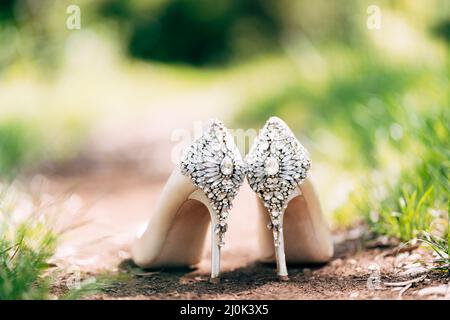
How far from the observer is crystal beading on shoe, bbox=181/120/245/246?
7.43ft

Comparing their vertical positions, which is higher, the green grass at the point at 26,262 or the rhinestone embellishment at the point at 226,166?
the rhinestone embellishment at the point at 226,166

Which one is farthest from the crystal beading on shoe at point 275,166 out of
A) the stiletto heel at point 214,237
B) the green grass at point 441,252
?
the green grass at point 441,252

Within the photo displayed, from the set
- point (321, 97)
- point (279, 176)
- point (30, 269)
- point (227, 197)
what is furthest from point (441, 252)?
point (321, 97)

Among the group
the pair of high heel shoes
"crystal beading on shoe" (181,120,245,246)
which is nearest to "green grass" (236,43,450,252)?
the pair of high heel shoes

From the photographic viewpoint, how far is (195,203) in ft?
8.20

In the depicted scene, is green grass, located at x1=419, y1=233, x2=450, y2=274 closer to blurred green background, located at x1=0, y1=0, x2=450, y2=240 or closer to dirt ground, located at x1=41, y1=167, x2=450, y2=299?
dirt ground, located at x1=41, y1=167, x2=450, y2=299

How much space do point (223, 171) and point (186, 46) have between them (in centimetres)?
1405

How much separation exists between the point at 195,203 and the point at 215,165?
0.96 ft

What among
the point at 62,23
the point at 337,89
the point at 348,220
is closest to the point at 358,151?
the point at 348,220

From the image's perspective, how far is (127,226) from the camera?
3.85m

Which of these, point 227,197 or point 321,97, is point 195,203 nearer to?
point 227,197

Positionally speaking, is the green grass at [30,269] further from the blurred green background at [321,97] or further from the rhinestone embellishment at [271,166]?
the blurred green background at [321,97]

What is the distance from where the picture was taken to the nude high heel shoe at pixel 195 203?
2271 millimetres

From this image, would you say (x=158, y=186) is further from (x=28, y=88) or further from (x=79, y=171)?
(x=28, y=88)
